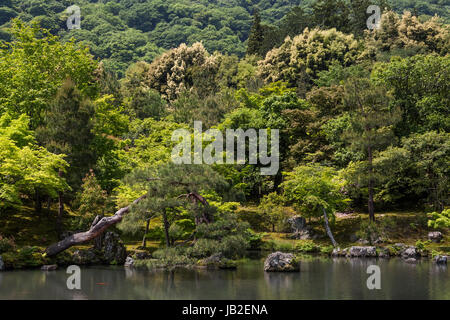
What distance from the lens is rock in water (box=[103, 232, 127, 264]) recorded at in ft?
82.1

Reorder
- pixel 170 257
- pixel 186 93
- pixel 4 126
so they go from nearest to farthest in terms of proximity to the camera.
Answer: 1. pixel 170 257
2. pixel 4 126
3. pixel 186 93

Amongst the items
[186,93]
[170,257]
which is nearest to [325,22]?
[186,93]

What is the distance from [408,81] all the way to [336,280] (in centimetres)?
2000

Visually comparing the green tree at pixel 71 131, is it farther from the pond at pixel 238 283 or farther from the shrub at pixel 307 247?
the shrub at pixel 307 247

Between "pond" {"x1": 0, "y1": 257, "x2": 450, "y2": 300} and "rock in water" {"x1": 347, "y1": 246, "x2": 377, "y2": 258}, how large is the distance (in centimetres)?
354

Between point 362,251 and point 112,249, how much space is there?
1375 cm

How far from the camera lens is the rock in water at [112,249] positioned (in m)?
25.0

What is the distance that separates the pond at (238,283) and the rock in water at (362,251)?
3542mm

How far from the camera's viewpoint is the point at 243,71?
6234 cm

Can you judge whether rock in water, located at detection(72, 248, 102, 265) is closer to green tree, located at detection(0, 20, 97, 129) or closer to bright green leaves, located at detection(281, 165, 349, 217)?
green tree, located at detection(0, 20, 97, 129)

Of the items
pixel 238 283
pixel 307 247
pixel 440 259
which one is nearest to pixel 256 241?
pixel 307 247

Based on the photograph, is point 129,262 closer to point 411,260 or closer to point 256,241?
point 256,241

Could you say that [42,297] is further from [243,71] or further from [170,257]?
[243,71]

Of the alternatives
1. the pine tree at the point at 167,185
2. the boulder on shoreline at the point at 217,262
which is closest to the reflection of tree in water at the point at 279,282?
the boulder on shoreline at the point at 217,262
